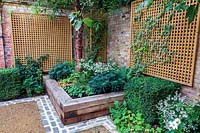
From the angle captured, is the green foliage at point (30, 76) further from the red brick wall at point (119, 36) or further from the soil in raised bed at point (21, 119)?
the red brick wall at point (119, 36)

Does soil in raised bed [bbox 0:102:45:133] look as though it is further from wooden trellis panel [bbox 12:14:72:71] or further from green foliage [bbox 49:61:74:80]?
wooden trellis panel [bbox 12:14:72:71]

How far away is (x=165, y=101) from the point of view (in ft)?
8.63

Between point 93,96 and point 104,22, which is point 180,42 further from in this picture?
point 104,22

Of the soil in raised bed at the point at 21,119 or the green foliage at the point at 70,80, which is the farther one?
the green foliage at the point at 70,80

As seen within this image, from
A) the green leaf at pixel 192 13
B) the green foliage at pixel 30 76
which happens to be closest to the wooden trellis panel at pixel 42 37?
the green foliage at pixel 30 76

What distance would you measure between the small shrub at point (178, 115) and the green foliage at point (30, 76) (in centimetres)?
330

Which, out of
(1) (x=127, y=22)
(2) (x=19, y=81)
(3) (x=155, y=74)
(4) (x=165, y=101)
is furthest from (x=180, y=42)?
(2) (x=19, y=81)

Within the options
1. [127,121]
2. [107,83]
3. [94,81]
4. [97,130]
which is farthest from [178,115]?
[94,81]

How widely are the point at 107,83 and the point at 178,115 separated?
145cm

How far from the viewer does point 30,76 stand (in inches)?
173

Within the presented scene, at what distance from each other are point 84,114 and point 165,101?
1.48 meters

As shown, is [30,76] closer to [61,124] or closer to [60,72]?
[60,72]

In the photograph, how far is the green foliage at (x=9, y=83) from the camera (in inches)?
153

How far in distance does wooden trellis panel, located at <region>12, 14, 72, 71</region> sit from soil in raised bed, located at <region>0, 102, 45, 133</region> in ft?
5.17
